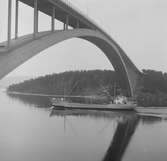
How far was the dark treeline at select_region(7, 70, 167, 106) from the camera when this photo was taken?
3966cm

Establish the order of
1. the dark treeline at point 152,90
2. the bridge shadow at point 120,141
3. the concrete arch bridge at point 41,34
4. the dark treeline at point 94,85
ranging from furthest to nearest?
1. the dark treeline at point 94,85
2. the dark treeline at point 152,90
3. the bridge shadow at point 120,141
4. the concrete arch bridge at point 41,34

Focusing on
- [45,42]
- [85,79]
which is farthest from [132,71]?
[45,42]

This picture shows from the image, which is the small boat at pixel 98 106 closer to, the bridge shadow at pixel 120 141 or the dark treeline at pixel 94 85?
the dark treeline at pixel 94 85

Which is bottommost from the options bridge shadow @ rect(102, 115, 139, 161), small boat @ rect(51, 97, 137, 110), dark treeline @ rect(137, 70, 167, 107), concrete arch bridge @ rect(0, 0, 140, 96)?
bridge shadow @ rect(102, 115, 139, 161)

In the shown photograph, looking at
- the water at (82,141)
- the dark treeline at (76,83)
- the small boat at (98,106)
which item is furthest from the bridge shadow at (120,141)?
the dark treeline at (76,83)

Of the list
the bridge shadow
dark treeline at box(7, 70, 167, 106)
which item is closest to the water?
the bridge shadow

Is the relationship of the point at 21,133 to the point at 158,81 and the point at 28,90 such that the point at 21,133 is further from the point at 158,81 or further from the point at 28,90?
the point at 28,90

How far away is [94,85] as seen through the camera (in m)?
56.3

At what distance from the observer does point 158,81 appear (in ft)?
145

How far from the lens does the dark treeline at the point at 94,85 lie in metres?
39.7

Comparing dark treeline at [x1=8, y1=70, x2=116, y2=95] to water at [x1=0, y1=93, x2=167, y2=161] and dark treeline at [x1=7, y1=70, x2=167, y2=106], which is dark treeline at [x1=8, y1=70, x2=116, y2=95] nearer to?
dark treeline at [x1=7, y1=70, x2=167, y2=106]

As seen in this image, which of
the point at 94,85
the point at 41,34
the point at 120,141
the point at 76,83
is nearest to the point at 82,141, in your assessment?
the point at 120,141

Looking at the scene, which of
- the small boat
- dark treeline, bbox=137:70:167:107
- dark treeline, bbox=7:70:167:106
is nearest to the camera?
the small boat

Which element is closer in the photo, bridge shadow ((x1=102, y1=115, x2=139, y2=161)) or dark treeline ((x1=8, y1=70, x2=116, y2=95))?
bridge shadow ((x1=102, y1=115, x2=139, y2=161))
